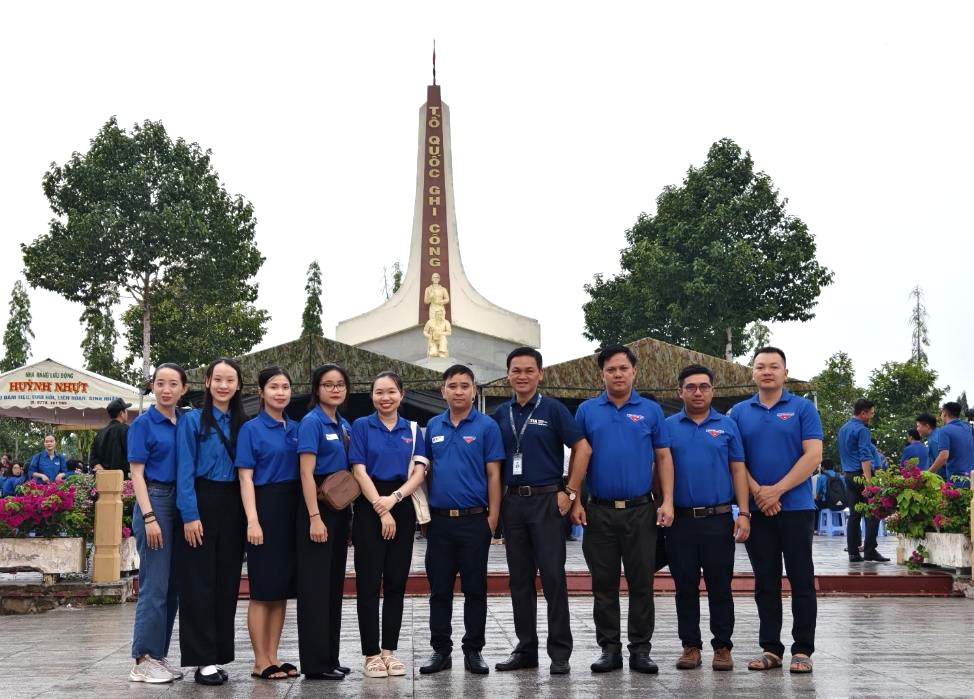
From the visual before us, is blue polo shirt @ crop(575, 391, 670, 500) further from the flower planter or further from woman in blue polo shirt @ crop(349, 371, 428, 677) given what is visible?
the flower planter

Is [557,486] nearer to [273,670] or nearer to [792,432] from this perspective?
[792,432]

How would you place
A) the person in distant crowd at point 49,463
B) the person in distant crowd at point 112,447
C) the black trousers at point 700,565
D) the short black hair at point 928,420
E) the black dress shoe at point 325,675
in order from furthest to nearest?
the person in distant crowd at point 49,463 → the short black hair at point 928,420 → the person in distant crowd at point 112,447 → the black trousers at point 700,565 → the black dress shoe at point 325,675

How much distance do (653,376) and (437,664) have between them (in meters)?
10.7

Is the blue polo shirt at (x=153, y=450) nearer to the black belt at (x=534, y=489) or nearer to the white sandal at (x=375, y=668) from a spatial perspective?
the white sandal at (x=375, y=668)

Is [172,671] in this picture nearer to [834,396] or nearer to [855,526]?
[855,526]

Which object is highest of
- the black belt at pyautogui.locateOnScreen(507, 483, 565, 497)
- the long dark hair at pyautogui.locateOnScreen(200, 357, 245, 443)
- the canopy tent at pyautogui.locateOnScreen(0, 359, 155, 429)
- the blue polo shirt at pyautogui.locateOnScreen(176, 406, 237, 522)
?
the canopy tent at pyautogui.locateOnScreen(0, 359, 155, 429)

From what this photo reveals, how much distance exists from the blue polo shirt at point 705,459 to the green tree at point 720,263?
32843 mm

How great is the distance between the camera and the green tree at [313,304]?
60.4m

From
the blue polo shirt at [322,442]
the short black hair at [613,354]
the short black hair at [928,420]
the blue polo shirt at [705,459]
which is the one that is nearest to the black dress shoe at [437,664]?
the blue polo shirt at [322,442]

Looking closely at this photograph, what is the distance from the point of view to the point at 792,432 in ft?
22.0

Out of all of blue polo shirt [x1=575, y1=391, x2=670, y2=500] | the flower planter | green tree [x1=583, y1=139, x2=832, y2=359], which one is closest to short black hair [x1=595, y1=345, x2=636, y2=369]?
blue polo shirt [x1=575, y1=391, x2=670, y2=500]

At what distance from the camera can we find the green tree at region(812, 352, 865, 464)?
147 feet

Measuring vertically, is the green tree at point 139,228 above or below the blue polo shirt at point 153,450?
above

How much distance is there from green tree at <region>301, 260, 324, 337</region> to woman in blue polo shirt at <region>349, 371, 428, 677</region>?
53.9 meters
